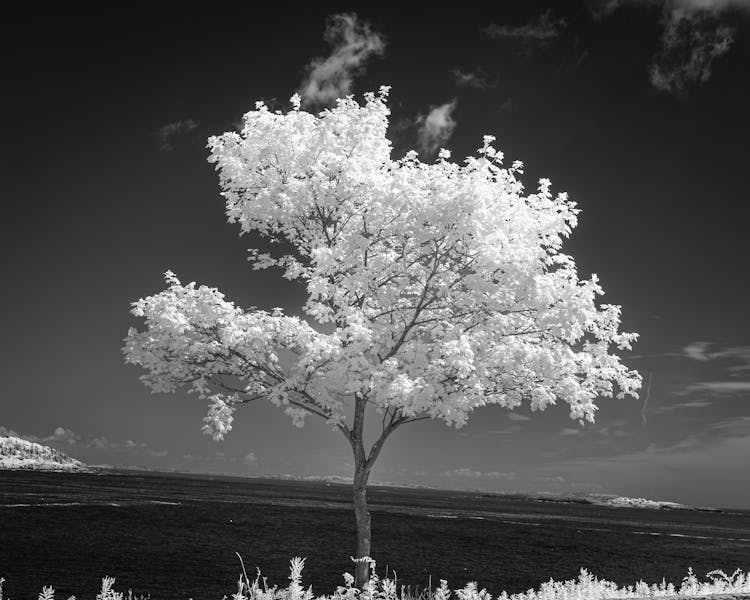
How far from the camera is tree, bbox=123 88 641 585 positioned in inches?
615

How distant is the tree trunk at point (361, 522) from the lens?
17.6 metres

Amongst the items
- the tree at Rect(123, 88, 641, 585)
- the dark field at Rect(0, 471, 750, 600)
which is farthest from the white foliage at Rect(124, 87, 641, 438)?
the dark field at Rect(0, 471, 750, 600)

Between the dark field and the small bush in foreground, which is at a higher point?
the small bush in foreground

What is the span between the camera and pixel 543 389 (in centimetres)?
1641

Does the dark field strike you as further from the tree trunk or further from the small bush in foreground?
the small bush in foreground

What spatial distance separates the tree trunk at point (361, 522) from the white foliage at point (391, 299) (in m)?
1.93

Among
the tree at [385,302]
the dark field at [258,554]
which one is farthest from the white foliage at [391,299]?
the dark field at [258,554]

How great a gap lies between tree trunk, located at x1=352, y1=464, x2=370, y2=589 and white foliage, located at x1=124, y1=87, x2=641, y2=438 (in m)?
1.93

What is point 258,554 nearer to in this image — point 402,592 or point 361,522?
point 361,522

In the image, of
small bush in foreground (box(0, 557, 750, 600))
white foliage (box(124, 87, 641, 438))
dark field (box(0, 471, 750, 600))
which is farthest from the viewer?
dark field (box(0, 471, 750, 600))

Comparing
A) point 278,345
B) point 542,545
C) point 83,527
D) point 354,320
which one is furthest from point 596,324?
point 542,545

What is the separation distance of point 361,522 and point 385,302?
6039mm

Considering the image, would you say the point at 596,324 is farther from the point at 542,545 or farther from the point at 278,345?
the point at 542,545

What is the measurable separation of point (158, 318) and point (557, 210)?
969 centimetres
